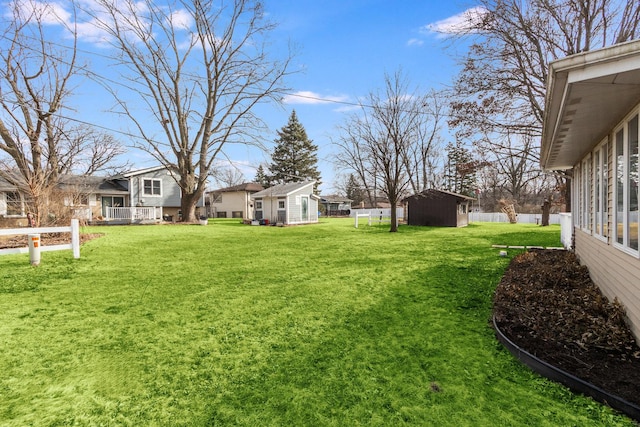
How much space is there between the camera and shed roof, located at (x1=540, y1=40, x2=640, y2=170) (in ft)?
8.77

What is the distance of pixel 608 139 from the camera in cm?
470

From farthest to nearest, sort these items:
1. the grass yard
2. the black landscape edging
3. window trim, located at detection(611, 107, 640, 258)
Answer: window trim, located at detection(611, 107, 640, 258)
the grass yard
the black landscape edging

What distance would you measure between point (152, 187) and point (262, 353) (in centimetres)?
2562

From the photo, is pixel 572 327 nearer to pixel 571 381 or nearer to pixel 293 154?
pixel 571 381

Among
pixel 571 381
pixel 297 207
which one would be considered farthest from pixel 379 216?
pixel 571 381

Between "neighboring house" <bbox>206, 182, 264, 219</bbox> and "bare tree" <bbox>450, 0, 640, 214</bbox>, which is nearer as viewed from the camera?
"bare tree" <bbox>450, 0, 640, 214</bbox>

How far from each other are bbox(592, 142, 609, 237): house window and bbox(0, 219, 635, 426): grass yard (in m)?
2.01

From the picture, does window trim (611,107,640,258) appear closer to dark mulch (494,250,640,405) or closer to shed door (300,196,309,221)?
dark mulch (494,250,640,405)

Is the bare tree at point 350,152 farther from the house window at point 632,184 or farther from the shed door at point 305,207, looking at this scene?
the house window at point 632,184

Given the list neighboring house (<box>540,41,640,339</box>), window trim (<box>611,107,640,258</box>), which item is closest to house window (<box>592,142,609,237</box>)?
neighboring house (<box>540,41,640,339</box>)

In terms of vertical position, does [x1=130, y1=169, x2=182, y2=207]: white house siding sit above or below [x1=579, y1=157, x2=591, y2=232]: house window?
above

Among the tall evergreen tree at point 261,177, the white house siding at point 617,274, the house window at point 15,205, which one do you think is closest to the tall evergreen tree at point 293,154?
the tall evergreen tree at point 261,177

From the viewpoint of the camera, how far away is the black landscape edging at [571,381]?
7.83 feet

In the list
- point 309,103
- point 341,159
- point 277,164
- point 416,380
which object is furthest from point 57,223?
point 277,164
